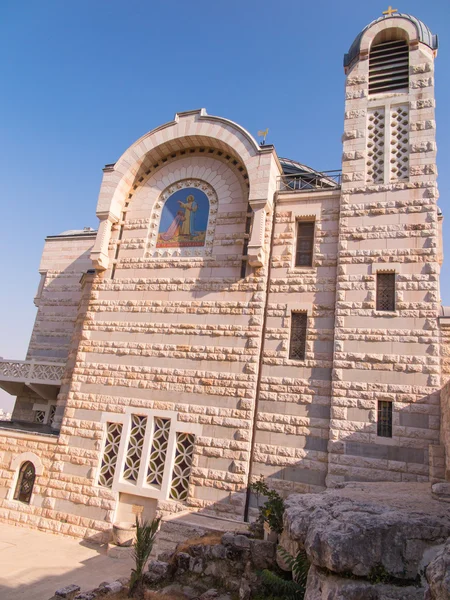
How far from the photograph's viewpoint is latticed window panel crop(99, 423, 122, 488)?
12305mm

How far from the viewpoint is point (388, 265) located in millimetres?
11391

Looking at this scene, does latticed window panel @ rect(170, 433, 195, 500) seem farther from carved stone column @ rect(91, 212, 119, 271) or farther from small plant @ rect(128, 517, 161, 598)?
carved stone column @ rect(91, 212, 119, 271)

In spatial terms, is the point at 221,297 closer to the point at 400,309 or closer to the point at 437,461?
the point at 400,309

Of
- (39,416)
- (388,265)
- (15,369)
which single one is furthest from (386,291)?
(39,416)

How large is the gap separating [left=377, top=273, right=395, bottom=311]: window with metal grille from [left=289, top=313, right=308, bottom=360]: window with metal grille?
6.40ft

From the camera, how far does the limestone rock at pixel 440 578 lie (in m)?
2.82

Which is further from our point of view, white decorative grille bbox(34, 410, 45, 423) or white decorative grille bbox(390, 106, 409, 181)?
white decorative grille bbox(34, 410, 45, 423)

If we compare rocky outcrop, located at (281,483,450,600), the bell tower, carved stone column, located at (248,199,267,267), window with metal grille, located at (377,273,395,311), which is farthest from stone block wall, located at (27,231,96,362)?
rocky outcrop, located at (281,483,450,600)

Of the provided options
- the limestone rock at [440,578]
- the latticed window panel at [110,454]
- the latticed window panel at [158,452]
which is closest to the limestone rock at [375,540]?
the limestone rock at [440,578]

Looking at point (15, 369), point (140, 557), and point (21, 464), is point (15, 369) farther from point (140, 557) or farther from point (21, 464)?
point (140, 557)

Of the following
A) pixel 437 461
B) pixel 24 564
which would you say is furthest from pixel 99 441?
pixel 437 461

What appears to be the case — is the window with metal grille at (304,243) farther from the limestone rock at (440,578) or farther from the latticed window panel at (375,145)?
the limestone rock at (440,578)

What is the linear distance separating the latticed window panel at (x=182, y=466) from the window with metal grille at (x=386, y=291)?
6068 mm

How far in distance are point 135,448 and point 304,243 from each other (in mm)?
7492
